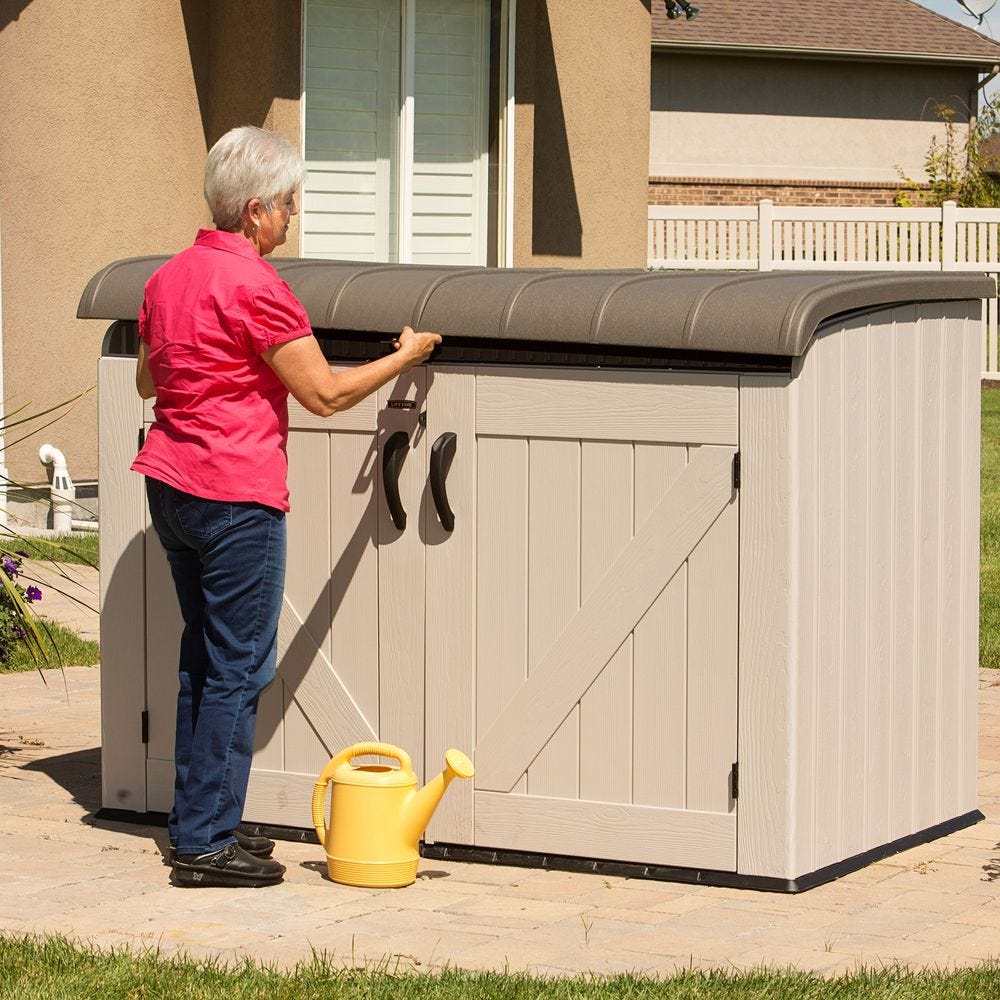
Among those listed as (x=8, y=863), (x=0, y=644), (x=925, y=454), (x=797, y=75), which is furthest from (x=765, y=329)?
(x=797, y=75)

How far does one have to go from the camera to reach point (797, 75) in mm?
32062

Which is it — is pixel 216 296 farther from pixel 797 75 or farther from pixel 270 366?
pixel 797 75

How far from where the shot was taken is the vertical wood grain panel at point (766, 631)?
517 cm

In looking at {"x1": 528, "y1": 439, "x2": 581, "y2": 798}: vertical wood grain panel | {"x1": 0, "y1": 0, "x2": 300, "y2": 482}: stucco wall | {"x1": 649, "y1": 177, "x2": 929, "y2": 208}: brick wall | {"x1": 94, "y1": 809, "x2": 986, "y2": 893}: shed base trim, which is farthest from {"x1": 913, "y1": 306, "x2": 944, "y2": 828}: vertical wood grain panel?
{"x1": 649, "y1": 177, "x2": 929, "y2": 208}: brick wall

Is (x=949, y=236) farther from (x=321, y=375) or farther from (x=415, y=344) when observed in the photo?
(x=321, y=375)

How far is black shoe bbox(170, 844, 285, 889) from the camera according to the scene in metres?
5.31

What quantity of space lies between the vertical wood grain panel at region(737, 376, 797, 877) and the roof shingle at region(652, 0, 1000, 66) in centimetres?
2577

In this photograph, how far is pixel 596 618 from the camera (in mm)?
5473

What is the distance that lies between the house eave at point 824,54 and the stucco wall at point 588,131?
16.0m

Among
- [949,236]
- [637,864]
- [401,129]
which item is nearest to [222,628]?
[637,864]

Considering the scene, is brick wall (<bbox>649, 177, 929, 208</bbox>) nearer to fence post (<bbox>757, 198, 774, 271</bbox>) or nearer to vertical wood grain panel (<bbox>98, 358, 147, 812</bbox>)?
A: fence post (<bbox>757, 198, 774, 271</bbox>)

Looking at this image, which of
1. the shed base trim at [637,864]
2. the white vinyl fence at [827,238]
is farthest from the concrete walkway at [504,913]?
the white vinyl fence at [827,238]

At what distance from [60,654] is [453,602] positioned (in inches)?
152

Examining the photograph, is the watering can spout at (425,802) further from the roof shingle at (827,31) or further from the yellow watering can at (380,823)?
the roof shingle at (827,31)
